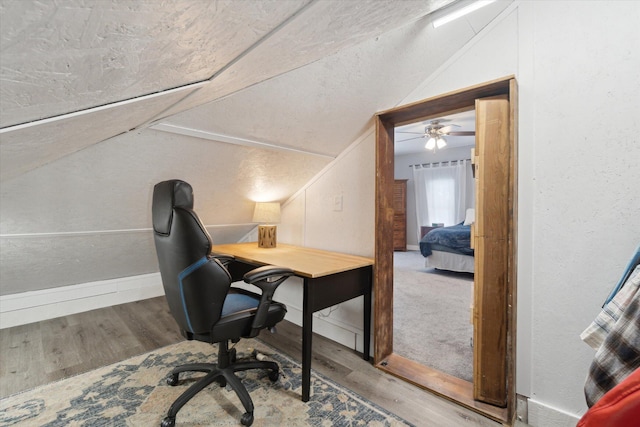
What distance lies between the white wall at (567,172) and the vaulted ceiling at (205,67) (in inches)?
12.2

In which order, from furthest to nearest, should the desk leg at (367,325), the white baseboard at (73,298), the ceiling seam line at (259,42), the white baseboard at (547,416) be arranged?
the white baseboard at (73,298) → the desk leg at (367,325) → the white baseboard at (547,416) → the ceiling seam line at (259,42)

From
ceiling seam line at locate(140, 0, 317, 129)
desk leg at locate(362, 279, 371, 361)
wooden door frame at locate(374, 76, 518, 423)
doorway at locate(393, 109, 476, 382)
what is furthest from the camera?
doorway at locate(393, 109, 476, 382)

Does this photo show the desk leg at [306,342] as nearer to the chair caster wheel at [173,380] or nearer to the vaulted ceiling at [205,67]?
the chair caster wheel at [173,380]

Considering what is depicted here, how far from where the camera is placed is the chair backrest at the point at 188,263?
1363mm

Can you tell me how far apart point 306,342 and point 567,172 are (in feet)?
5.20

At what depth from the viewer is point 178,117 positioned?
1620mm

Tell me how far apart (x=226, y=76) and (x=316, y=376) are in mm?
1769

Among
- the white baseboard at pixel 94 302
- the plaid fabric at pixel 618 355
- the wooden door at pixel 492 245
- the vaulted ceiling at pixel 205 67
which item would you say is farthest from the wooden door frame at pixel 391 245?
the plaid fabric at pixel 618 355

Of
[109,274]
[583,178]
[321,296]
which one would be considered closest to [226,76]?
[321,296]

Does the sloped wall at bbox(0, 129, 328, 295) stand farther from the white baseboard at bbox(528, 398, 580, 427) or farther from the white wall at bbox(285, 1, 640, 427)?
the white baseboard at bbox(528, 398, 580, 427)

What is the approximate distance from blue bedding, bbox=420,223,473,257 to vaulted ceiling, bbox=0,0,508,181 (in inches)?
130

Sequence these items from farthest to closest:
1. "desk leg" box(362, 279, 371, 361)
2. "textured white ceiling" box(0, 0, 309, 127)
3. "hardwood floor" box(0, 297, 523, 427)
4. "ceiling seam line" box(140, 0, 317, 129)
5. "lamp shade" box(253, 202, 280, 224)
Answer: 1. "lamp shade" box(253, 202, 280, 224)
2. "desk leg" box(362, 279, 371, 361)
3. "hardwood floor" box(0, 297, 523, 427)
4. "ceiling seam line" box(140, 0, 317, 129)
5. "textured white ceiling" box(0, 0, 309, 127)

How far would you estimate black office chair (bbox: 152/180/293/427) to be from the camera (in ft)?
4.49

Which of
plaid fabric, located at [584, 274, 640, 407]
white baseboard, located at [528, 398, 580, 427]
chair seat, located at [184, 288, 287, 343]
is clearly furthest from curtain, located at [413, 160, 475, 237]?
plaid fabric, located at [584, 274, 640, 407]
